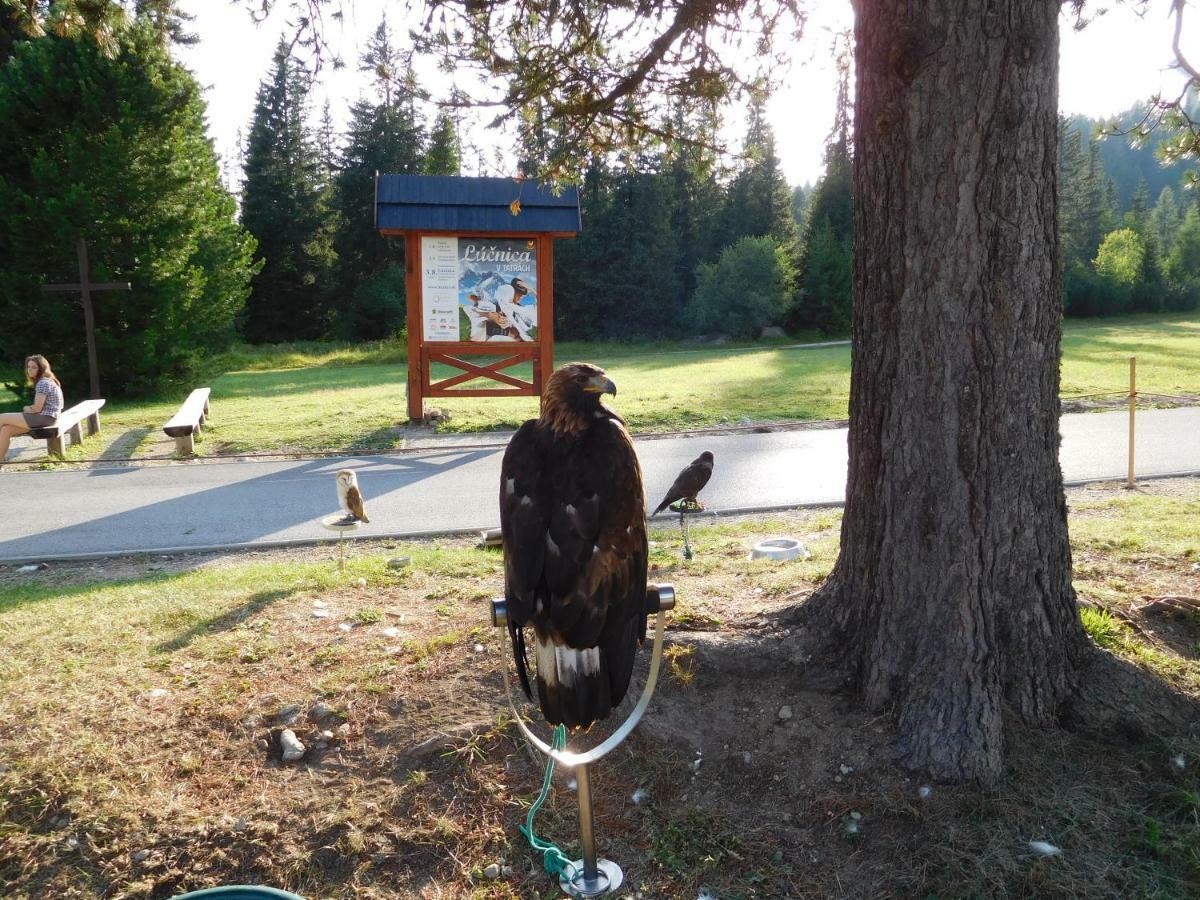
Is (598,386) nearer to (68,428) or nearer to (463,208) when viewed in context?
(463,208)

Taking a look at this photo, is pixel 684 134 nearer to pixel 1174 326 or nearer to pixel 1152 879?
pixel 1152 879

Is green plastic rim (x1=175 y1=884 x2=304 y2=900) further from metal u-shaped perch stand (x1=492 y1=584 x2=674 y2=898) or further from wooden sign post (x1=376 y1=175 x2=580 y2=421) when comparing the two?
wooden sign post (x1=376 y1=175 x2=580 y2=421)

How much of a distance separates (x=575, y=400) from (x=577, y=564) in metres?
0.71

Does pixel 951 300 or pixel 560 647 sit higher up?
pixel 951 300

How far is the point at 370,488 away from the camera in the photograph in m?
10.7

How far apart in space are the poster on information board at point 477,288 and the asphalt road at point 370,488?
2.34m

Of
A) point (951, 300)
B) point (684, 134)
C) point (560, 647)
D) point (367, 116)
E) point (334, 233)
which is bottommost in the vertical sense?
point (560, 647)

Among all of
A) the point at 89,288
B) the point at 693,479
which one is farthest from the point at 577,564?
the point at 89,288

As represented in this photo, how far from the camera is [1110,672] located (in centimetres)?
379

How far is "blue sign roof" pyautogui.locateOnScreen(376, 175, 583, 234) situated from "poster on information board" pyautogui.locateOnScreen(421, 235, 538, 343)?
0.32 meters

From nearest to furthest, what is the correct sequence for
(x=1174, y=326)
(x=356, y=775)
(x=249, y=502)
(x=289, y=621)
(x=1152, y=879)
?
(x=1152, y=879) → (x=356, y=775) → (x=289, y=621) → (x=249, y=502) → (x=1174, y=326)

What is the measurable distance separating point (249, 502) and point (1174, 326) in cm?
4992

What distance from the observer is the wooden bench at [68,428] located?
42.1ft

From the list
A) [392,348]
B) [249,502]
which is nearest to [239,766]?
[249,502]
